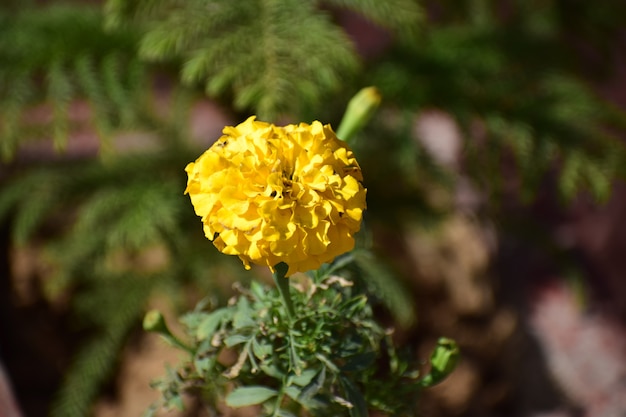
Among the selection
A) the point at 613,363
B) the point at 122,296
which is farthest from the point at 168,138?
the point at 613,363

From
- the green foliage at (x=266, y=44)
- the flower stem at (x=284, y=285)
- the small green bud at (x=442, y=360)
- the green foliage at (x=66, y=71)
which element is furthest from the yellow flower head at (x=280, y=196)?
the green foliage at (x=66, y=71)

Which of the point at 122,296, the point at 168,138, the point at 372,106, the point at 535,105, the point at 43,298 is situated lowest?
the point at 43,298

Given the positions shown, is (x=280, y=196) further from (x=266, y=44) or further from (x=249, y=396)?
(x=266, y=44)

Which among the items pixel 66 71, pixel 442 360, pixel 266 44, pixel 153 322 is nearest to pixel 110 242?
pixel 66 71

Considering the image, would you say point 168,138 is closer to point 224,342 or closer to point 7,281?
point 7,281

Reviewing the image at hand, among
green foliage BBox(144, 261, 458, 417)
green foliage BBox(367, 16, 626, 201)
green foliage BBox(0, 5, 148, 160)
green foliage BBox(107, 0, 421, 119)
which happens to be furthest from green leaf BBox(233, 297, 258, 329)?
green foliage BBox(367, 16, 626, 201)

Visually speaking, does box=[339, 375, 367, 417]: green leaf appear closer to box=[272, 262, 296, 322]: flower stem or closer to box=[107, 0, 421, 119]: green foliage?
box=[272, 262, 296, 322]: flower stem
